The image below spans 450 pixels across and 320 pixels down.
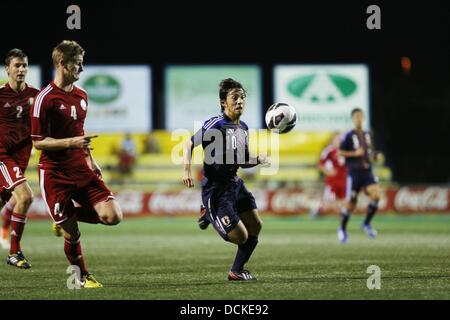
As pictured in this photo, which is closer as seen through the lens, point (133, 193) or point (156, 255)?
point (156, 255)

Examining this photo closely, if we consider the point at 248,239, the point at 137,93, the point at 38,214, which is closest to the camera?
the point at 248,239

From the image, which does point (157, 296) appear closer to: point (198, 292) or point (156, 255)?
point (198, 292)

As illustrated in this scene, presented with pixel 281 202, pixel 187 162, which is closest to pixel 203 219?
pixel 187 162

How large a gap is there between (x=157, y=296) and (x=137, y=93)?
24.3m

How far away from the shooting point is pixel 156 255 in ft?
45.6

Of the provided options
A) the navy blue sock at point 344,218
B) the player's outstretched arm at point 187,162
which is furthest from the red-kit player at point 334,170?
the player's outstretched arm at point 187,162

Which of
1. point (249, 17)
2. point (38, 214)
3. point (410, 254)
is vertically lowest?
point (38, 214)

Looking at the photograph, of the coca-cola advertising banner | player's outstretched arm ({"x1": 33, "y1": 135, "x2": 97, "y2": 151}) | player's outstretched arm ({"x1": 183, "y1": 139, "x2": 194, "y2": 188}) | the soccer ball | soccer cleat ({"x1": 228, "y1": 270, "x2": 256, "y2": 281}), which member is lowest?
the coca-cola advertising banner

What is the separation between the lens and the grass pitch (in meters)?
8.62

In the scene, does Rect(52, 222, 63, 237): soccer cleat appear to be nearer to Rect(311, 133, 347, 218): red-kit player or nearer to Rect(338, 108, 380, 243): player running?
Rect(338, 108, 380, 243): player running

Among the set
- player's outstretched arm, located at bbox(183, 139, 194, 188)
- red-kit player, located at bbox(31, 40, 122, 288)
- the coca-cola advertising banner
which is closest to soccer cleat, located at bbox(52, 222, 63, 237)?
red-kit player, located at bbox(31, 40, 122, 288)

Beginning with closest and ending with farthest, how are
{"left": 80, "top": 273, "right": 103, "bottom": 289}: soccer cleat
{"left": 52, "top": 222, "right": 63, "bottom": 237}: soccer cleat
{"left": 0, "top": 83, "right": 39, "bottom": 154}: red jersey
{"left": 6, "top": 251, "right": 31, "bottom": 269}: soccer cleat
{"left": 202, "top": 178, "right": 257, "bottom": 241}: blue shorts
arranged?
{"left": 80, "top": 273, "right": 103, "bottom": 289}: soccer cleat, {"left": 52, "top": 222, "right": 63, "bottom": 237}: soccer cleat, {"left": 202, "top": 178, "right": 257, "bottom": 241}: blue shorts, {"left": 6, "top": 251, "right": 31, "bottom": 269}: soccer cleat, {"left": 0, "top": 83, "right": 39, "bottom": 154}: red jersey

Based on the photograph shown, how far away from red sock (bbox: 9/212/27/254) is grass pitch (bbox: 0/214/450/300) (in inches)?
11.5
